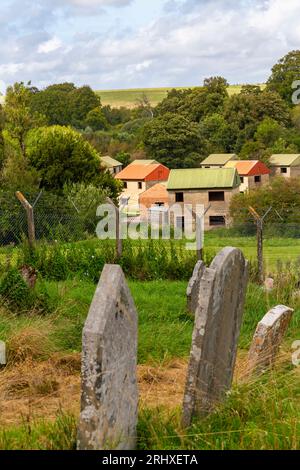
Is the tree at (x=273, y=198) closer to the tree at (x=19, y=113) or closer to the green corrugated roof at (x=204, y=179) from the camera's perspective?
the green corrugated roof at (x=204, y=179)

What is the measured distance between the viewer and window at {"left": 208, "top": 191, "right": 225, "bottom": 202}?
52906 mm

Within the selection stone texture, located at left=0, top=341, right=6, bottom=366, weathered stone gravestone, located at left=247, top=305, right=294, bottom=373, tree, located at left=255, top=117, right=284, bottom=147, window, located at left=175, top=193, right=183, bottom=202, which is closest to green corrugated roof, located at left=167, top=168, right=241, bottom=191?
window, located at left=175, top=193, right=183, bottom=202

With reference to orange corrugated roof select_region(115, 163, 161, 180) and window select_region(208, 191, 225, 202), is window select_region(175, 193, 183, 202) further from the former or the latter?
orange corrugated roof select_region(115, 163, 161, 180)

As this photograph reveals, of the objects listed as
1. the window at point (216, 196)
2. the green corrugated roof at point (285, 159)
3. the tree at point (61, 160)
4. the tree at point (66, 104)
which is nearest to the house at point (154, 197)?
the window at point (216, 196)

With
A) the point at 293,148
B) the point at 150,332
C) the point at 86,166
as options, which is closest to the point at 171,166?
the point at 293,148

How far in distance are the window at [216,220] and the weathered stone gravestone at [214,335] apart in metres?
42.9

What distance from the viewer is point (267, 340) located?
21.9 ft

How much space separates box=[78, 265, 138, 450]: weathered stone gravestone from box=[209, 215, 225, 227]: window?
144 feet

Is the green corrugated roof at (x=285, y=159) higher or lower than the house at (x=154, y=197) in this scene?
higher

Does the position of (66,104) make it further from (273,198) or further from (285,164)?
(273,198)

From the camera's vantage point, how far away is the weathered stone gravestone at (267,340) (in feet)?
21.3

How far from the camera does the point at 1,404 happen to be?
6438mm

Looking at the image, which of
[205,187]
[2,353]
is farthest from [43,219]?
[205,187]
